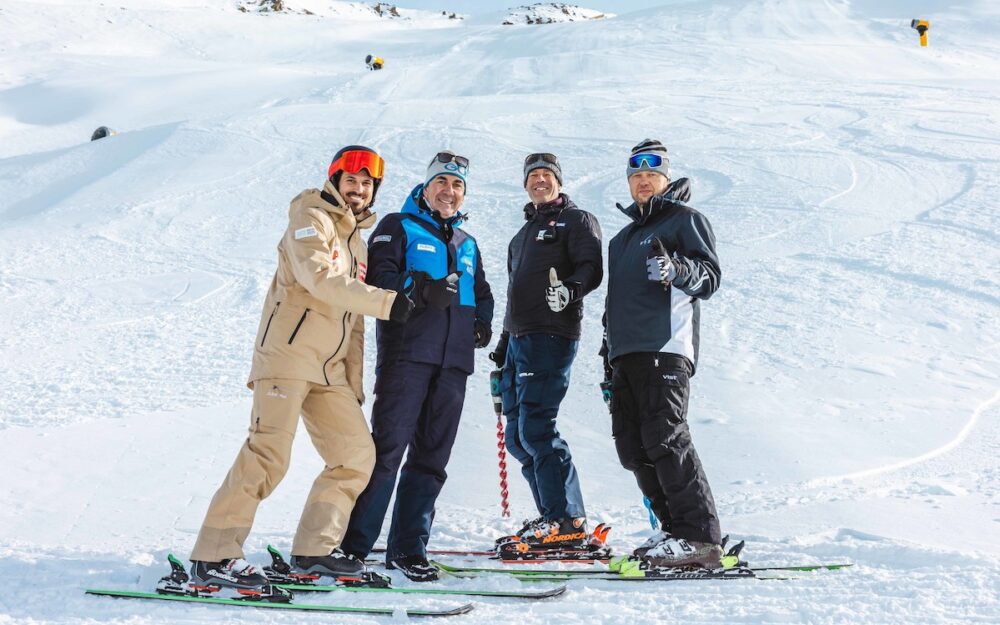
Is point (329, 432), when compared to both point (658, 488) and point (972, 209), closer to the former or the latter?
point (658, 488)

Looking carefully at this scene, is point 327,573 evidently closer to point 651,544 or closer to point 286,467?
point 286,467

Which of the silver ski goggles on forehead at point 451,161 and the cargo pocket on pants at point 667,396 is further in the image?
the silver ski goggles on forehead at point 451,161

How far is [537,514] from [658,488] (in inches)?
42.4

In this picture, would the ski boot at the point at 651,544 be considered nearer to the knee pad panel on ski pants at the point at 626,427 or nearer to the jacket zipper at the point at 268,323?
the knee pad panel on ski pants at the point at 626,427

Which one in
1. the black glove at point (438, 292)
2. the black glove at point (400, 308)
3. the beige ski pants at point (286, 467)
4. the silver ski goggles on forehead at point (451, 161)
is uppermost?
the silver ski goggles on forehead at point (451, 161)

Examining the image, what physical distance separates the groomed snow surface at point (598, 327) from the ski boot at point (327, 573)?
184 mm

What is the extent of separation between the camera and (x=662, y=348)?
370 centimetres

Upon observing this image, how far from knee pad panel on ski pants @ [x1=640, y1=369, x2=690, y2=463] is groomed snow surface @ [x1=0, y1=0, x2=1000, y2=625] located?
0.56 metres

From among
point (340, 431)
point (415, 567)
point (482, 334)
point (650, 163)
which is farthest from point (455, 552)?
point (650, 163)

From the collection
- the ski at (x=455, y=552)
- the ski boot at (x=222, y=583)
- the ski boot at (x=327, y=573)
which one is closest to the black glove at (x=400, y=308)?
the ski boot at (x=327, y=573)

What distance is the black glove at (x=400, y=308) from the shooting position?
3.35m

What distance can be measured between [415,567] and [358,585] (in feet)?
1.00

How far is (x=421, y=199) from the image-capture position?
3887 mm

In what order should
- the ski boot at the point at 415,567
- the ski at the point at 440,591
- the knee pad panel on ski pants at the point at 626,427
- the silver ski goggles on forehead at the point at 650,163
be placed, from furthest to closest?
1. the silver ski goggles on forehead at the point at 650,163
2. the knee pad panel on ski pants at the point at 626,427
3. the ski boot at the point at 415,567
4. the ski at the point at 440,591
